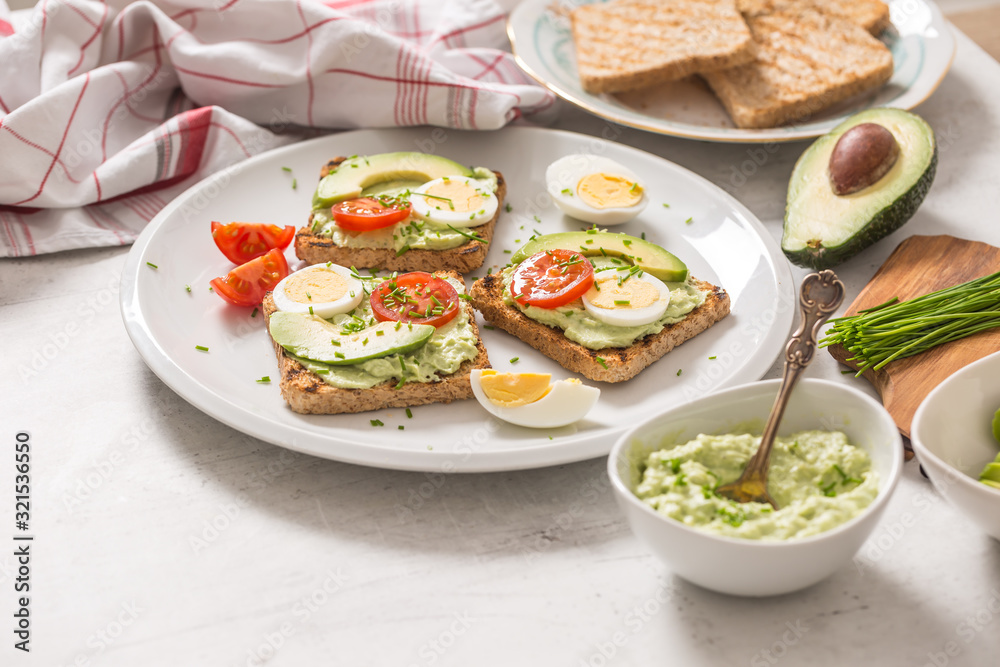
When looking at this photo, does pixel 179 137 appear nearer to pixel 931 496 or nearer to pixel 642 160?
pixel 642 160

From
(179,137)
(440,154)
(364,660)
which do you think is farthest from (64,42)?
(364,660)

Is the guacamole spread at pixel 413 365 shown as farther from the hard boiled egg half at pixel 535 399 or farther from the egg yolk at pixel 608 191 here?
the egg yolk at pixel 608 191

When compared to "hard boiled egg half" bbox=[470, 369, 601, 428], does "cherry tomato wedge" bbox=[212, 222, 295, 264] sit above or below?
below

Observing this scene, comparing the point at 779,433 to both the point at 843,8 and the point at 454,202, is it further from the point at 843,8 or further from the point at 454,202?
the point at 843,8

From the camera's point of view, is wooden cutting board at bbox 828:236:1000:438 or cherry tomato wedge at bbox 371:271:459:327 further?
cherry tomato wedge at bbox 371:271:459:327

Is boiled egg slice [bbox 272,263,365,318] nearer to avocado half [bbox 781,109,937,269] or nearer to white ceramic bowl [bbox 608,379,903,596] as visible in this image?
white ceramic bowl [bbox 608,379,903,596]

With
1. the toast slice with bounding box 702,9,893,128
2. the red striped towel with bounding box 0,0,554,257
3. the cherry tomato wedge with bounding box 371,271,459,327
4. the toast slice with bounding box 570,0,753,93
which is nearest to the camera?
the cherry tomato wedge with bounding box 371,271,459,327

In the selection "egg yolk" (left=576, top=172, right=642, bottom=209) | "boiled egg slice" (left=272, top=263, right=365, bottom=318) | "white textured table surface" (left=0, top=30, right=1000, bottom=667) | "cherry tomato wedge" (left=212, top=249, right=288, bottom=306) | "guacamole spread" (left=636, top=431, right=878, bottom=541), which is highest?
"guacamole spread" (left=636, top=431, right=878, bottom=541)

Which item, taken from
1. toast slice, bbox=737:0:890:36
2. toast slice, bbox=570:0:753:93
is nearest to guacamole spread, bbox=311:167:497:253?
toast slice, bbox=570:0:753:93

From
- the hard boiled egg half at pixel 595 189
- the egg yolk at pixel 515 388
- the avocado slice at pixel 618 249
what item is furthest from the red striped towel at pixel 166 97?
the egg yolk at pixel 515 388
